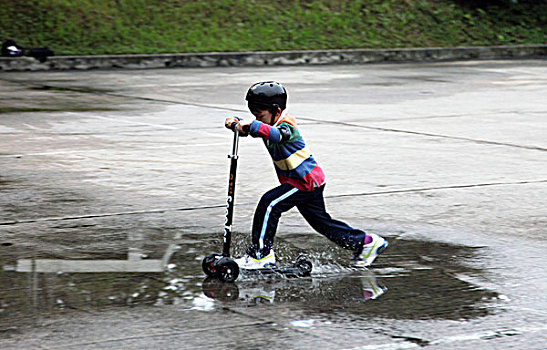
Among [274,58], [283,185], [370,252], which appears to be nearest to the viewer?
[283,185]

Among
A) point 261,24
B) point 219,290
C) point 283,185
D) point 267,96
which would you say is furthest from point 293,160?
point 261,24

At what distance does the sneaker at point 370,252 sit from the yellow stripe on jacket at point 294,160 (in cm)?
72

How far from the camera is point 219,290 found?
18.0ft

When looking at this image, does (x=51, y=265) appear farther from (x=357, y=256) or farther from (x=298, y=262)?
(x=357, y=256)

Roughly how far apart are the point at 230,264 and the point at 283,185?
0.58 metres

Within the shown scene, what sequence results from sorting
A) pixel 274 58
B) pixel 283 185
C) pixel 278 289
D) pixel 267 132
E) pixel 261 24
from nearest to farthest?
1. pixel 267 132
2. pixel 278 289
3. pixel 283 185
4. pixel 274 58
5. pixel 261 24

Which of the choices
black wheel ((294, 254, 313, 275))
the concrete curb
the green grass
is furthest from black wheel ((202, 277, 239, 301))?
the green grass

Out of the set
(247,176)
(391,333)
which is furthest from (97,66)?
(391,333)

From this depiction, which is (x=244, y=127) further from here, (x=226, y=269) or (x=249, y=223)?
(x=249, y=223)

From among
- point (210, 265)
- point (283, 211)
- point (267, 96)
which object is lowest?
point (210, 265)

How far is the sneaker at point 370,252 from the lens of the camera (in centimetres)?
606

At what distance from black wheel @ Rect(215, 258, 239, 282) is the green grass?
19173 millimetres

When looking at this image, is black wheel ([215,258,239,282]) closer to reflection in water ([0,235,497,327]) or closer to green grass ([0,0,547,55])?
reflection in water ([0,235,497,327])

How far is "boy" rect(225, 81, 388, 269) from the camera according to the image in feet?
18.5
